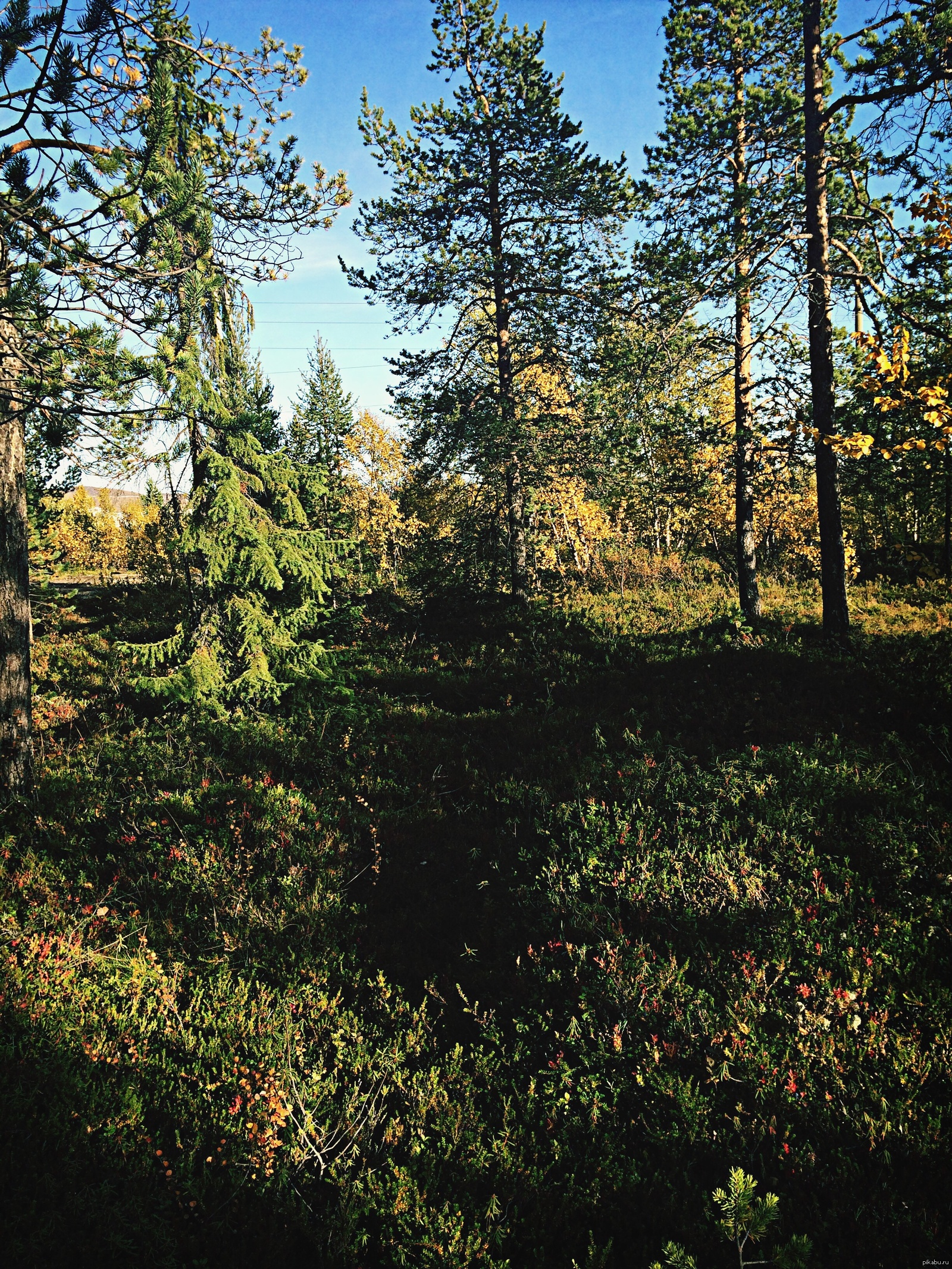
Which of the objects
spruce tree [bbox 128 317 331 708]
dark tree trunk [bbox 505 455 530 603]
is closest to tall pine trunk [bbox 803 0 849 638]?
dark tree trunk [bbox 505 455 530 603]

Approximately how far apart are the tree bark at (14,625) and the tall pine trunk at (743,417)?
11.2 meters

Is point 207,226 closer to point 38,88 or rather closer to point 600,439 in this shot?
point 38,88

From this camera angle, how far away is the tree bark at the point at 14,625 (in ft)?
22.8

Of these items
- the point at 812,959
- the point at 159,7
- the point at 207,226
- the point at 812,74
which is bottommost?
the point at 812,959

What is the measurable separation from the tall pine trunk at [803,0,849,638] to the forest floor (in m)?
1.63

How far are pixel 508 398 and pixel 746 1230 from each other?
1468 cm

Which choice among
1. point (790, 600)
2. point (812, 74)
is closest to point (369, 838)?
point (790, 600)

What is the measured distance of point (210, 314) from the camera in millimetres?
8438

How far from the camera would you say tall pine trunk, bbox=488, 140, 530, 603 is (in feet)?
45.6

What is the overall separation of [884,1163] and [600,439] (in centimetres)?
1236

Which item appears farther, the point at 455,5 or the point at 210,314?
the point at 455,5

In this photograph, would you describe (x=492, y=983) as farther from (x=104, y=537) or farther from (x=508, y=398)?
(x=104, y=537)

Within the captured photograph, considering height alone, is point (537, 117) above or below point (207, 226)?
above

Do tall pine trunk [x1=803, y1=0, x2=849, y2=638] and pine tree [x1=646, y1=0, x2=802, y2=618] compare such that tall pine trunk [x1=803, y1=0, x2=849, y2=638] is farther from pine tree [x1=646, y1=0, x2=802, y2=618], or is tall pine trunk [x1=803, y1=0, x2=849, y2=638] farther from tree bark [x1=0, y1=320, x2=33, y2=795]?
tree bark [x1=0, y1=320, x2=33, y2=795]
